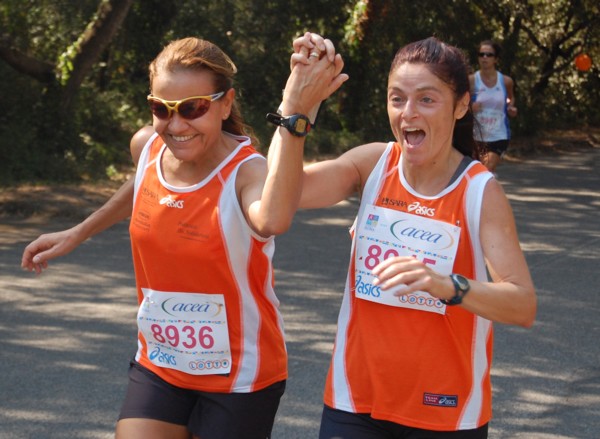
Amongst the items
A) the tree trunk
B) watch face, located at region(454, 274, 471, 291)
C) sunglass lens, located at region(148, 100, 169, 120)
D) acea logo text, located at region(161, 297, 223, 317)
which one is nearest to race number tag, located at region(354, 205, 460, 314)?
watch face, located at region(454, 274, 471, 291)

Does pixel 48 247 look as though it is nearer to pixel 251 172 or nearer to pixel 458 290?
pixel 251 172

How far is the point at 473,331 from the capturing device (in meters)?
2.99

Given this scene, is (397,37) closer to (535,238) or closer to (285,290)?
(535,238)

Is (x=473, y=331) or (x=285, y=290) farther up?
(x=473, y=331)

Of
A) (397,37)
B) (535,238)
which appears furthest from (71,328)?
(397,37)

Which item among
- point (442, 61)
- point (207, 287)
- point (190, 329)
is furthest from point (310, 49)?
point (190, 329)

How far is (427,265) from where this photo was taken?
2.90 meters

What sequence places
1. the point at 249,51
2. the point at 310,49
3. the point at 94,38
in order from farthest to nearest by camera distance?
the point at 249,51 < the point at 94,38 < the point at 310,49

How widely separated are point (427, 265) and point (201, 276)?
70cm

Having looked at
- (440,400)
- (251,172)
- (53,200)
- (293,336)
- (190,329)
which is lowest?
(293,336)

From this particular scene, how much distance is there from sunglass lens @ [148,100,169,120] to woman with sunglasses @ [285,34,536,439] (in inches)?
21.7

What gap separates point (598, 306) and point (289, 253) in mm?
2878

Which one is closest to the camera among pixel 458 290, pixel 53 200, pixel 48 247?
pixel 458 290

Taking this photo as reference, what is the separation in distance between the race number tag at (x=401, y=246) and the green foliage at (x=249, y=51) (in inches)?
425
